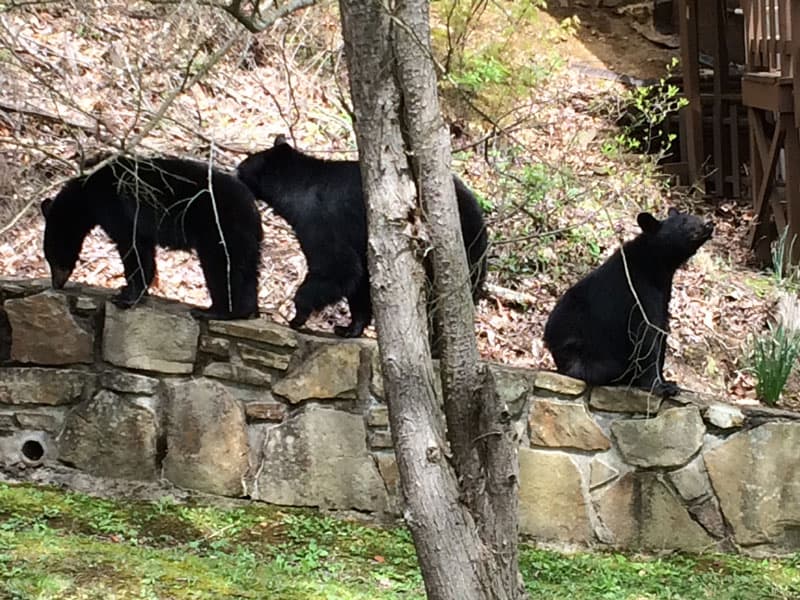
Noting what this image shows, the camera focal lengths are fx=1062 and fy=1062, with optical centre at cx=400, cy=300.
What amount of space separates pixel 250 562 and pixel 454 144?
662 centimetres

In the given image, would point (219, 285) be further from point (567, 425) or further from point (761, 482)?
point (761, 482)

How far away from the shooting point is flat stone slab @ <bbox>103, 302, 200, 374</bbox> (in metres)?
6.06

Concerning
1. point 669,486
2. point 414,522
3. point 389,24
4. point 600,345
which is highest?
point 389,24

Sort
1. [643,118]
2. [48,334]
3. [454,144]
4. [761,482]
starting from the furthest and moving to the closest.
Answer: [643,118] < [454,144] < [48,334] < [761,482]

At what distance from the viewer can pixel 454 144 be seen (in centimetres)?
1101

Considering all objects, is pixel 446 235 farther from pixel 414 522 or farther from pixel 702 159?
pixel 702 159

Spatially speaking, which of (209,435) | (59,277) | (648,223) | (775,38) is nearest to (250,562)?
(209,435)

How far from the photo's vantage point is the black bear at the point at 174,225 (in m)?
6.11

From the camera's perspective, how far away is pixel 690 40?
1305cm

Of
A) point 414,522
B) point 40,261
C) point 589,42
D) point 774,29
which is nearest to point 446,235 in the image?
point 414,522

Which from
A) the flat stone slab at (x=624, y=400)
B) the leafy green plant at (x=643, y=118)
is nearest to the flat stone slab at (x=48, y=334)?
the flat stone slab at (x=624, y=400)

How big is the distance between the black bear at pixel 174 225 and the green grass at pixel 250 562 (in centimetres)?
120

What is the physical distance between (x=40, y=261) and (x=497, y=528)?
5246 millimetres

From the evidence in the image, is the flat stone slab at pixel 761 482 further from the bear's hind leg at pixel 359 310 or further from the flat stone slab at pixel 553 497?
the bear's hind leg at pixel 359 310
